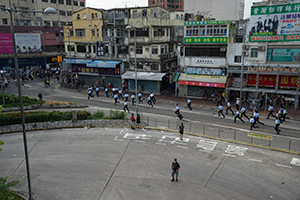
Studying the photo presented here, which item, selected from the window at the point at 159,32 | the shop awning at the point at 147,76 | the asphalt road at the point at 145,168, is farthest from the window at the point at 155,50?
the asphalt road at the point at 145,168

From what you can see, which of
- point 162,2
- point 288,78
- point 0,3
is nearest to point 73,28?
point 0,3

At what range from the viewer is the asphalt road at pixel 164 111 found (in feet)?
77.1

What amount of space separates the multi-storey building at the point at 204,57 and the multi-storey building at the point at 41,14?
41.0m

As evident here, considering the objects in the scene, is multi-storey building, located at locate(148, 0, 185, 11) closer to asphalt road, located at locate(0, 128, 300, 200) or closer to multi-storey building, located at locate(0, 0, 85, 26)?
multi-storey building, located at locate(0, 0, 85, 26)

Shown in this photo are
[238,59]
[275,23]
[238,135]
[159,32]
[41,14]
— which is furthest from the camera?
[41,14]

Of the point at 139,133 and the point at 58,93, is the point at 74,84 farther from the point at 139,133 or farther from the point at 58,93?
the point at 139,133

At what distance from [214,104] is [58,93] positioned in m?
22.9

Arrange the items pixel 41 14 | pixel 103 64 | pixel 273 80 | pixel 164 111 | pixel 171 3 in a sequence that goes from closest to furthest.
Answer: pixel 164 111 < pixel 273 80 < pixel 103 64 < pixel 41 14 < pixel 171 3

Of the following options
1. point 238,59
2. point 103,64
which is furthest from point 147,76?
point 238,59

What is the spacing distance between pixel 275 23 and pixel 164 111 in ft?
51.4

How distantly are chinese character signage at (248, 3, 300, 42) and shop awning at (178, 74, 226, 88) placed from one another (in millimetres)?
5948

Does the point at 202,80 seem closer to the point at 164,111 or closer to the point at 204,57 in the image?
the point at 204,57

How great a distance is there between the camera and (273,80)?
101ft

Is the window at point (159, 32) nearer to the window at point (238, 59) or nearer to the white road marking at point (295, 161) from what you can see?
the window at point (238, 59)
